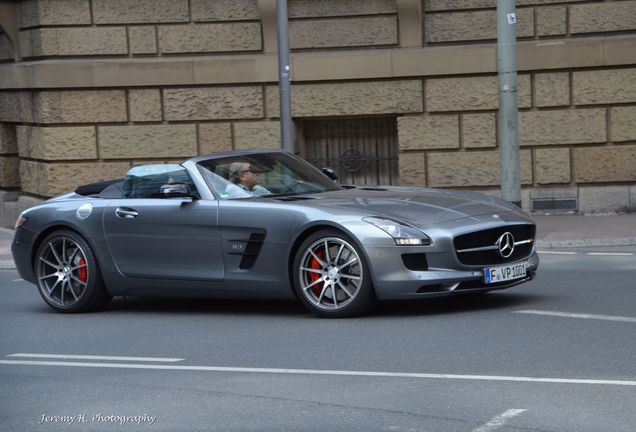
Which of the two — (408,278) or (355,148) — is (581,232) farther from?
(408,278)

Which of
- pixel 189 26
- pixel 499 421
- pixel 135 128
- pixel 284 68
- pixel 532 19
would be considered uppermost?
pixel 189 26

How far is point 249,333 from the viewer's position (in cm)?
970

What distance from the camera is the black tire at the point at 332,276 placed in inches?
387

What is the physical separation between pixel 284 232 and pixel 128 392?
280 centimetres

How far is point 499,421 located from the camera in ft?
21.1

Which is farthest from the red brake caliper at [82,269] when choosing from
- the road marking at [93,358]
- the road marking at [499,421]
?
the road marking at [499,421]

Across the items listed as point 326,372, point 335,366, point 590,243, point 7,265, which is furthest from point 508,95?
point 326,372

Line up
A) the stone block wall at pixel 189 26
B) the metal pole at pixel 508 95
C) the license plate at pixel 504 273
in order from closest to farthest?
the license plate at pixel 504 273, the metal pole at pixel 508 95, the stone block wall at pixel 189 26

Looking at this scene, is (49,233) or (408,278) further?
(49,233)

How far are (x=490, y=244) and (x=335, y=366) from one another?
91.4 inches

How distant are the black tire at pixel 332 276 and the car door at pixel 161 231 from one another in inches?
31.4

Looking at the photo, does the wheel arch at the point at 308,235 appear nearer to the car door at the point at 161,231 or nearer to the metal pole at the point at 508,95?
the car door at the point at 161,231

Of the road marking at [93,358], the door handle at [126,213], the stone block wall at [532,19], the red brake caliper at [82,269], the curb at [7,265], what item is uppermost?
the stone block wall at [532,19]

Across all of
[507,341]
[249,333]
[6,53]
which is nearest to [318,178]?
[249,333]
